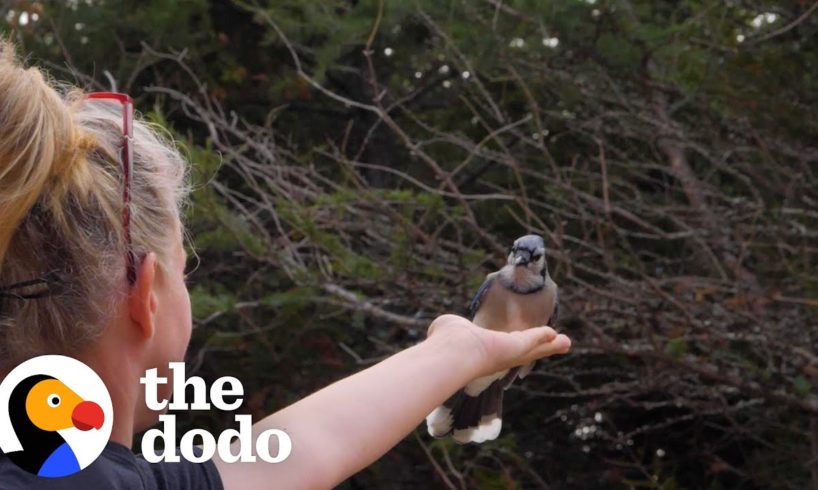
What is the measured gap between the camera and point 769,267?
4055 millimetres

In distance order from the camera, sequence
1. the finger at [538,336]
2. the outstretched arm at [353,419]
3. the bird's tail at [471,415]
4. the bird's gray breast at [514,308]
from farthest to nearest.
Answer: the bird's gray breast at [514,308] → the bird's tail at [471,415] → the finger at [538,336] → the outstretched arm at [353,419]

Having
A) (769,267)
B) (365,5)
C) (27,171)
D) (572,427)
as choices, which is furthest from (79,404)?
(572,427)

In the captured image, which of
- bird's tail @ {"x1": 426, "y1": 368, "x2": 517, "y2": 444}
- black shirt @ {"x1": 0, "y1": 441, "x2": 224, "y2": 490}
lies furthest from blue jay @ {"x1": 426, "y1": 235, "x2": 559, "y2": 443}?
black shirt @ {"x1": 0, "y1": 441, "x2": 224, "y2": 490}

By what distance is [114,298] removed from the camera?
1.03 metres

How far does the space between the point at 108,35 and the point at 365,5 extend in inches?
60.6

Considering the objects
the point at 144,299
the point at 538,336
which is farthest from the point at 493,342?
the point at 144,299

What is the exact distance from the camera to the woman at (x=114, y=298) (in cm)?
99

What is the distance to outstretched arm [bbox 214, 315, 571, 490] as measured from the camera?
3.40ft

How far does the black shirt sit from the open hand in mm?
335

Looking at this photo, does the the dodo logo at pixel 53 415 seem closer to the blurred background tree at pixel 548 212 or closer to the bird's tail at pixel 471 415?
the bird's tail at pixel 471 415

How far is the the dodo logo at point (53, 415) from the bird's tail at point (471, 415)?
0.91 meters

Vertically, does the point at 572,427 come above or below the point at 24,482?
below

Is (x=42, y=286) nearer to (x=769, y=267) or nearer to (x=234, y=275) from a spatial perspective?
(x=769, y=267)

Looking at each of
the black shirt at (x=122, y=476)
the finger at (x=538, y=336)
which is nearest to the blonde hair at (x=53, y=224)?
the black shirt at (x=122, y=476)
